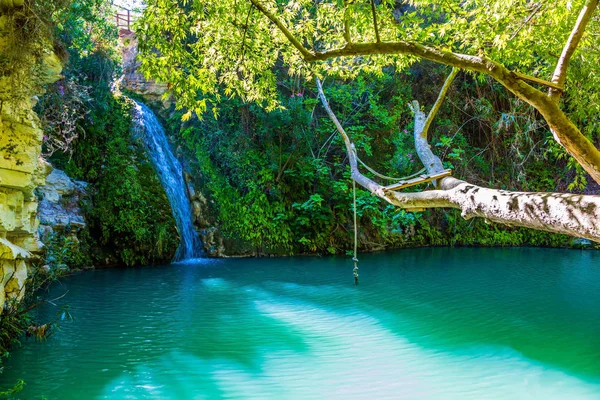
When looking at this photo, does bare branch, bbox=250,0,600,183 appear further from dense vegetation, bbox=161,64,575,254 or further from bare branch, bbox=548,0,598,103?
dense vegetation, bbox=161,64,575,254

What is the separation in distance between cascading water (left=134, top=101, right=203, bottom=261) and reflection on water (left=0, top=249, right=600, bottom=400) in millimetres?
1479

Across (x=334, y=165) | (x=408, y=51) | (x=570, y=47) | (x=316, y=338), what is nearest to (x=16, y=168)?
(x=316, y=338)

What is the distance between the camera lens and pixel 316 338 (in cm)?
426

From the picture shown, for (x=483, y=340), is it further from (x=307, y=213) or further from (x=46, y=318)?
(x=307, y=213)

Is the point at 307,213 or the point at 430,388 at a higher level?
the point at 307,213

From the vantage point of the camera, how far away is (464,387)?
3.20m

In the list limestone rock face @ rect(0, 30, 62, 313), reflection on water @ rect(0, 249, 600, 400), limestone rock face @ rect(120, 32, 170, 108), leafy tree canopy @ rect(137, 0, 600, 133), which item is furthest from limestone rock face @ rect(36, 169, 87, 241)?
leafy tree canopy @ rect(137, 0, 600, 133)

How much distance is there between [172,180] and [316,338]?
20.6 feet

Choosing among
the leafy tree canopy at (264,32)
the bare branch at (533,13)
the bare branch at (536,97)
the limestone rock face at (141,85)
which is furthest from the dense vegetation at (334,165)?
the bare branch at (536,97)

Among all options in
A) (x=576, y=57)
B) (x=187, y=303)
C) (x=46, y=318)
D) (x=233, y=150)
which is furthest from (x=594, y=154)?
(x=233, y=150)

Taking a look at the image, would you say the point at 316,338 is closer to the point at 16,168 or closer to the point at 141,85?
A: the point at 16,168

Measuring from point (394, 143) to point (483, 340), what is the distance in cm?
814

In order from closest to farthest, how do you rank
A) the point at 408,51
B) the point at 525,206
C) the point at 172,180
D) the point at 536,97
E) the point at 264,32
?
the point at 525,206
the point at 536,97
the point at 408,51
the point at 264,32
the point at 172,180

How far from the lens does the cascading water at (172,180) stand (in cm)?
877
